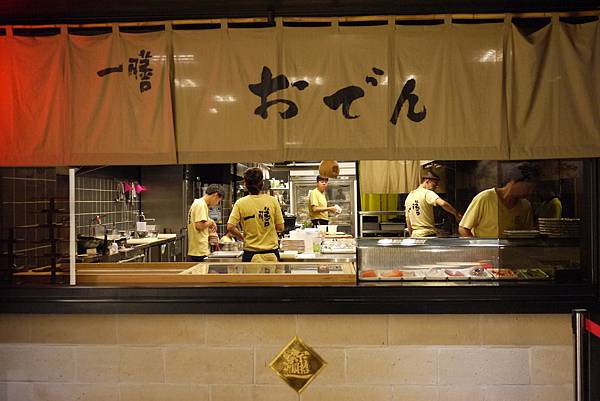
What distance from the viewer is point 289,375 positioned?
412 centimetres

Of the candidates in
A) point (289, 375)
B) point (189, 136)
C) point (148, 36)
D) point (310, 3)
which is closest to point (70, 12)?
point (148, 36)

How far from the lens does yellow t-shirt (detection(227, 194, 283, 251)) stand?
710cm

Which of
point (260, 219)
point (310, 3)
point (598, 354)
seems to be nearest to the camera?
point (598, 354)

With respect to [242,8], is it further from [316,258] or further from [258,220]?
[316,258]

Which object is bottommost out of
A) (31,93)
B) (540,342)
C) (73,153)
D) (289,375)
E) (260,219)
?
(289,375)

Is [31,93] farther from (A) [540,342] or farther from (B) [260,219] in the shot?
(A) [540,342]

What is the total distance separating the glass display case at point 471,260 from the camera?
14.0ft

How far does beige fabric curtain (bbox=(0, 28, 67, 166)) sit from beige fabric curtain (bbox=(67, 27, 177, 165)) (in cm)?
11

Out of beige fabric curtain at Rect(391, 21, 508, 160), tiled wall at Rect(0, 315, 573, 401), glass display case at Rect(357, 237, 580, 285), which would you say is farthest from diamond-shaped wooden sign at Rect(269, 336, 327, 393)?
beige fabric curtain at Rect(391, 21, 508, 160)

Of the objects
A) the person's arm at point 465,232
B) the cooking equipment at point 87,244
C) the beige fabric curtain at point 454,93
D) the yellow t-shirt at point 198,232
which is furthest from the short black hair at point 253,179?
the beige fabric curtain at point 454,93

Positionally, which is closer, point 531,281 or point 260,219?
point 531,281

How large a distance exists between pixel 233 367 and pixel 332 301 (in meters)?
1.02

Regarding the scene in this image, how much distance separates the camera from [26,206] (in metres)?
5.00

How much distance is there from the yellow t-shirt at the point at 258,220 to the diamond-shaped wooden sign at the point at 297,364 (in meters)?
3.12
